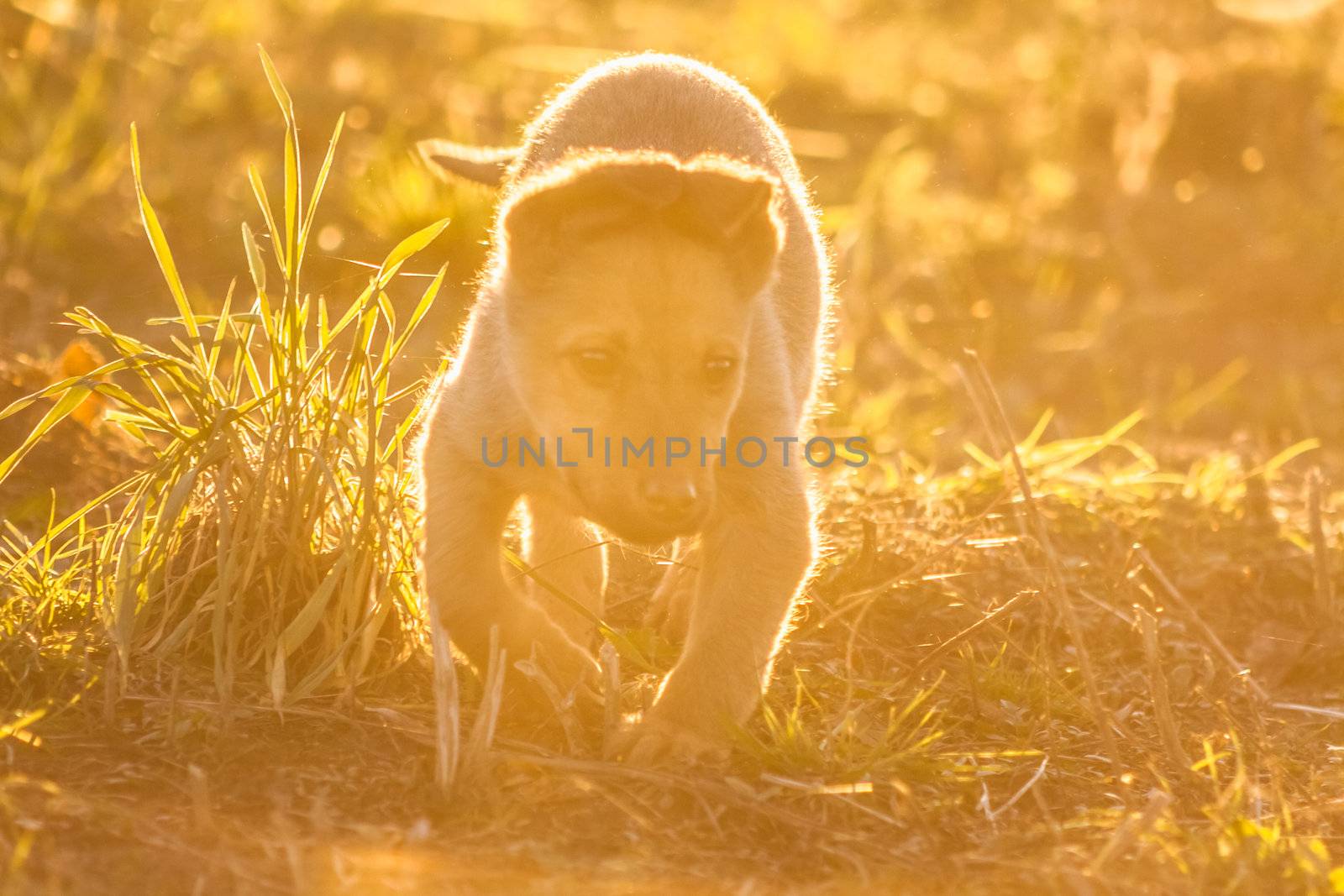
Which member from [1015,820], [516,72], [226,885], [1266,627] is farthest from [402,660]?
[516,72]

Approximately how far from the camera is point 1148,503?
20.3ft

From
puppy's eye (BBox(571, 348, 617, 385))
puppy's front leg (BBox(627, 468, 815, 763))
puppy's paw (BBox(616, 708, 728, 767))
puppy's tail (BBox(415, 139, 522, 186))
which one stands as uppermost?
puppy's tail (BBox(415, 139, 522, 186))

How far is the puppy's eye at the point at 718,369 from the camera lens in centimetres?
393

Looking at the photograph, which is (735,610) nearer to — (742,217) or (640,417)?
(640,417)

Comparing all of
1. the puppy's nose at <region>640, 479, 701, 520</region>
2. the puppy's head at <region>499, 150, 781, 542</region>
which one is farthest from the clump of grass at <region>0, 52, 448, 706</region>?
the puppy's nose at <region>640, 479, 701, 520</region>

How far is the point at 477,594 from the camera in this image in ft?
13.6

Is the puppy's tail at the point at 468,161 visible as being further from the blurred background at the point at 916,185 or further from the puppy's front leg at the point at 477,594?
the puppy's front leg at the point at 477,594

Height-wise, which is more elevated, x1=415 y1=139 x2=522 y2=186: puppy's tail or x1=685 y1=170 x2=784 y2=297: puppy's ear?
x1=415 y1=139 x2=522 y2=186: puppy's tail

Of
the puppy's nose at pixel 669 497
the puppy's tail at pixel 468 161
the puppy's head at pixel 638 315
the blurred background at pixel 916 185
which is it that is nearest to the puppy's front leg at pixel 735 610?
the puppy's head at pixel 638 315

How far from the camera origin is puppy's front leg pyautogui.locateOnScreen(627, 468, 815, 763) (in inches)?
152

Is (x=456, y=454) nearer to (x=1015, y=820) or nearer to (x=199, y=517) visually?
(x=199, y=517)

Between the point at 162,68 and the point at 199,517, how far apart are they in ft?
20.1

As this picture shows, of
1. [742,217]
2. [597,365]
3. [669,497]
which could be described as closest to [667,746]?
[669,497]

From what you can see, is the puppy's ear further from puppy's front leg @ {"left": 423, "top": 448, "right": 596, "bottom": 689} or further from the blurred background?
the blurred background
